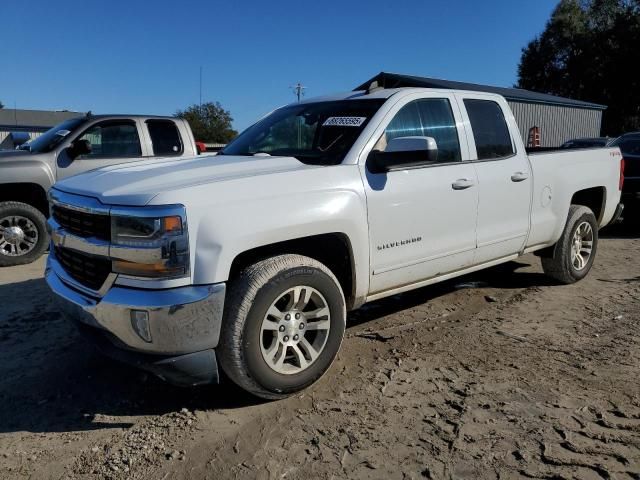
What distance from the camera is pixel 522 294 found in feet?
18.5

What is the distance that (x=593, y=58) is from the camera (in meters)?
39.3

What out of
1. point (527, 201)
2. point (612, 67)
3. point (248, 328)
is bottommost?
point (248, 328)

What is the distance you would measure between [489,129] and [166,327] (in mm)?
3269

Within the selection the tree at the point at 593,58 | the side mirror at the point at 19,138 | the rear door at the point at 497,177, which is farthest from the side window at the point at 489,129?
the tree at the point at 593,58

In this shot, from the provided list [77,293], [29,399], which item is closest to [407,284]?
[77,293]

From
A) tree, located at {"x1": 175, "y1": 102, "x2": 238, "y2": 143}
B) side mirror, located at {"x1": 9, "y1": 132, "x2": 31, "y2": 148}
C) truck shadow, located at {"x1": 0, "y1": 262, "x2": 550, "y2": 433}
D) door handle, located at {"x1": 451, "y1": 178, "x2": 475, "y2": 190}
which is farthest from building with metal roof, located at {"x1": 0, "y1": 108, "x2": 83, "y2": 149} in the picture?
door handle, located at {"x1": 451, "y1": 178, "x2": 475, "y2": 190}

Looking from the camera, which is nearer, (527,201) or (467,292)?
(527,201)

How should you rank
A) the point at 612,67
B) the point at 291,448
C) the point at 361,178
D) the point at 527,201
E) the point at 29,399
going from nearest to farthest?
the point at 291,448 → the point at 29,399 → the point at 361,178 → the point at 527,201 → the point at 612,67

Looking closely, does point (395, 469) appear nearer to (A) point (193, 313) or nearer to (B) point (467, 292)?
(A) point (193, 313)

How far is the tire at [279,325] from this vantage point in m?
3.08

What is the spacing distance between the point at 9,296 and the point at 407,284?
3976mm

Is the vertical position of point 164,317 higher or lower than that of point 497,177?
lower

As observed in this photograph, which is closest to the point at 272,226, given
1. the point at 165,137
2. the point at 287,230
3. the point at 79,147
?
the point at 287,230

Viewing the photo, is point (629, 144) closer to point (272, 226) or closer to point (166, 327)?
point (272, 226)
